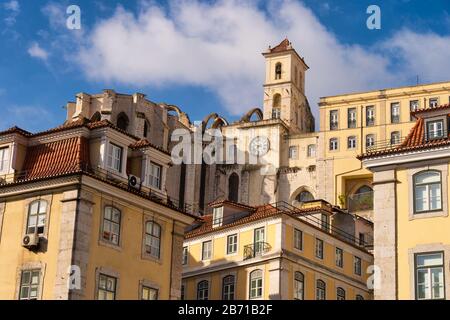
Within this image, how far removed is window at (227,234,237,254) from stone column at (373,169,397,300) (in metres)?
19.0

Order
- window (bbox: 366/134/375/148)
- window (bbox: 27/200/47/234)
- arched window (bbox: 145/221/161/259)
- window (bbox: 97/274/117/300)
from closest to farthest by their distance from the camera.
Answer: window (bbox: 97/274/117/300), window (bbox: 27/200/47/234), arched window (bbox: 145/221/161/259), window (bbox: 366/134/375/148)

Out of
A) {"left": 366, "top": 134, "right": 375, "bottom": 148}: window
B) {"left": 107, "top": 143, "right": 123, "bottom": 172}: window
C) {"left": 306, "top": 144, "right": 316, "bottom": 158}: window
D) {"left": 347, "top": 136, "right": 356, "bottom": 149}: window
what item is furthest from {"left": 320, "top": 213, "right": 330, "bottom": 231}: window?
{"left": 306, "top": 144, "right": 316, "bottom": 158}: window

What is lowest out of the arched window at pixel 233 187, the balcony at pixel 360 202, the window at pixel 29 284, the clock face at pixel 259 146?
the window at pixel 29 284

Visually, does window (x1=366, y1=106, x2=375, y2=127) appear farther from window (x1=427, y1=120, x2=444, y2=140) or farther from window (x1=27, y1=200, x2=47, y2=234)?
window (x1=27, y1=200, x2=47, y2=234)

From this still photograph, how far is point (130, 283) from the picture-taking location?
3897 centimetres

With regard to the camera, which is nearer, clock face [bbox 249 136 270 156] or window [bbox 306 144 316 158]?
window [bbox 306 144 316 158]

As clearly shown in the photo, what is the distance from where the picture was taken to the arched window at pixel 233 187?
99812 mm

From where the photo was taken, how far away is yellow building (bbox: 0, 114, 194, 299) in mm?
37031

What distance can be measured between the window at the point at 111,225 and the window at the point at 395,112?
58477mm

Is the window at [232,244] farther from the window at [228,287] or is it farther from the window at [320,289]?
the window at [320,289]

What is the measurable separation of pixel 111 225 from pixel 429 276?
1346 cm

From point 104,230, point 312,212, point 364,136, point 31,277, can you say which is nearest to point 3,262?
point 31,277

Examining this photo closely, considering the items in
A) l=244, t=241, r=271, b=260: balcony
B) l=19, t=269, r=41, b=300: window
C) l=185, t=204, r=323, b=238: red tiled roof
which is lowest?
l=19, t=269, r=41, b=300: window

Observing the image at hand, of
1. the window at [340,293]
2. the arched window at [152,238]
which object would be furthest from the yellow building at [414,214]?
the window at [340,293]
